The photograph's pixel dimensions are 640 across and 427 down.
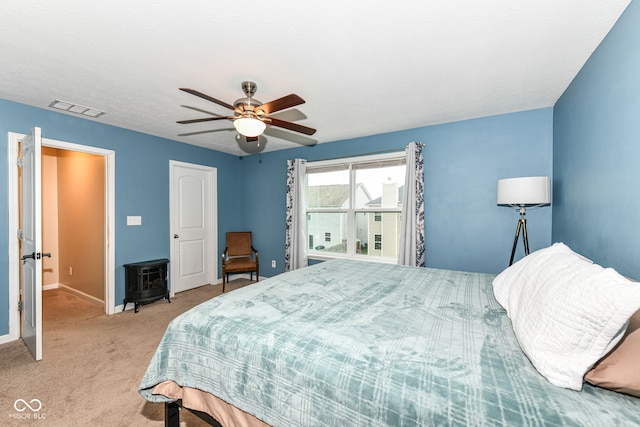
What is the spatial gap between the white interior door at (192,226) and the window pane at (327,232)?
1.76m

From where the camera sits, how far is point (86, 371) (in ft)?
7.33

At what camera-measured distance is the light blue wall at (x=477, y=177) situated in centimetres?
302

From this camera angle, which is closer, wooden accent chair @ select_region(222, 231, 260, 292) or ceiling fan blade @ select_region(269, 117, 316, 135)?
ceiling fan blade @ select_region(269, 117, 316, 135)

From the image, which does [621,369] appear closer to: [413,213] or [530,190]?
[530,190]

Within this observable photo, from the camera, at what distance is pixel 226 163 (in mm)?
5066

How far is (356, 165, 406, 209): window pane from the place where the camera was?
3920mm

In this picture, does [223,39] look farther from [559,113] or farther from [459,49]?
[559,113]

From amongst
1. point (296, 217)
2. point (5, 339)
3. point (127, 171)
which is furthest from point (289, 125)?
point (5, 339)

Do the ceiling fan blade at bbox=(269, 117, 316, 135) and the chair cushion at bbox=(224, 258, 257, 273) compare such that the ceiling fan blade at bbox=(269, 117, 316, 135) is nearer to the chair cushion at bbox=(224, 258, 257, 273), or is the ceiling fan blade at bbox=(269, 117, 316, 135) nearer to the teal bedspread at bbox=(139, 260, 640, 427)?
the teal bedspread at bbox=(139, 260, 640, 427)

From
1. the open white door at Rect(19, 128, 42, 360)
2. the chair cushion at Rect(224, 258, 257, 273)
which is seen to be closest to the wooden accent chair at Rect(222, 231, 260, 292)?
the chair cushion at Rect(224, 258, 257, 273)

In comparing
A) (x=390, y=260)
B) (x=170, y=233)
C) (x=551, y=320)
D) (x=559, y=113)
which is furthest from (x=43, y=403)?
(x=559, y=113)

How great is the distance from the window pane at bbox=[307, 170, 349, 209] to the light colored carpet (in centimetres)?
261

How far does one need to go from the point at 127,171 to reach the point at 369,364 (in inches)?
160

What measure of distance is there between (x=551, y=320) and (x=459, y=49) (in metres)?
1.82
